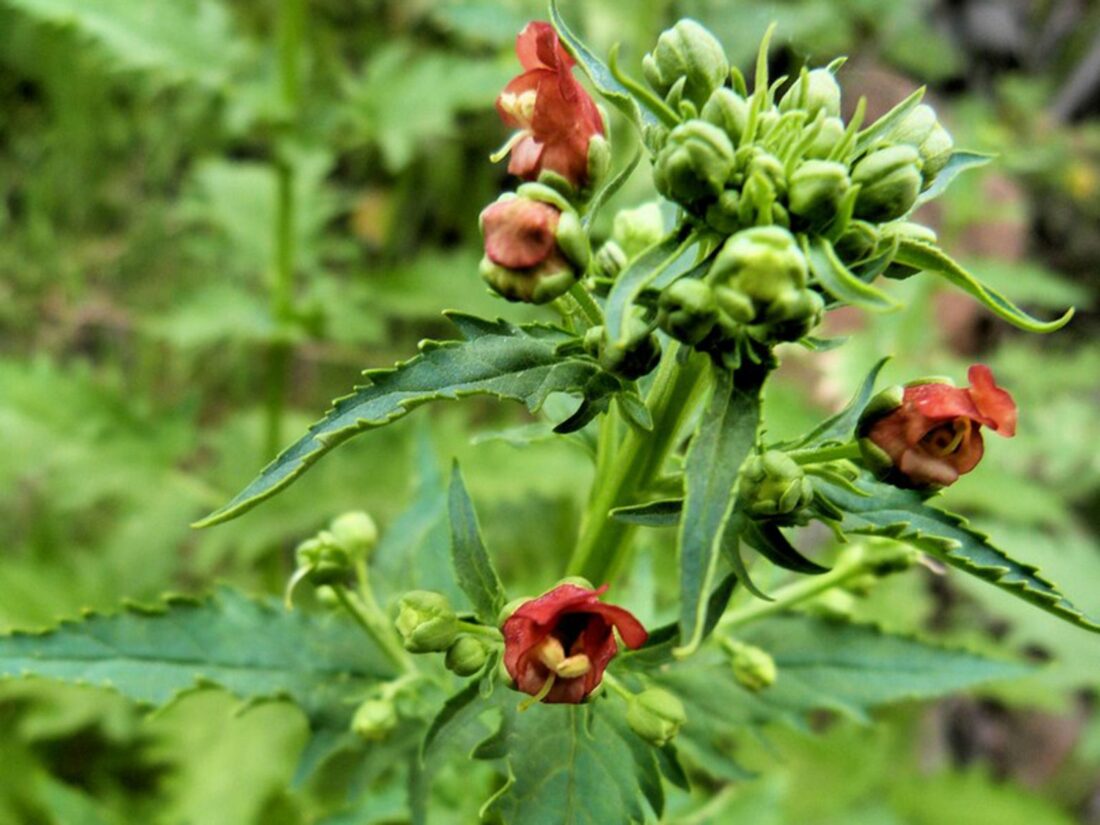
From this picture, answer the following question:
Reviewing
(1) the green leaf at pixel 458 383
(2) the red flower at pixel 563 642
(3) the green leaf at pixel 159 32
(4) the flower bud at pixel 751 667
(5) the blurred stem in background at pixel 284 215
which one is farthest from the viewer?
(5) the blurred stem in background at pixel 284 215

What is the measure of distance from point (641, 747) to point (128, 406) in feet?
7.69

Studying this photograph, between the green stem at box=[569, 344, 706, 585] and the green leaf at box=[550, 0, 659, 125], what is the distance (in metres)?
0.28

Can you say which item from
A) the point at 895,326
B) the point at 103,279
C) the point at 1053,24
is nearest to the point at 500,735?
the point at 895,326

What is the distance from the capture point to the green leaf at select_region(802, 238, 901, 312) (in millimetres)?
1029

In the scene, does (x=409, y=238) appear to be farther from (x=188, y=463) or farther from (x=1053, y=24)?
(x=1053, y=24)

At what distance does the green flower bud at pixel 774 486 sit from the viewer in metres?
1.17

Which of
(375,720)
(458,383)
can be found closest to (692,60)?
(458,383)

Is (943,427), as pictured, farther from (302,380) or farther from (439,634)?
(302,380)

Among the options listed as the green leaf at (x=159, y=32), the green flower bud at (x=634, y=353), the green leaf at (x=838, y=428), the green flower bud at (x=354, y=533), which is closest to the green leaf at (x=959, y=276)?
the green leaf at (x=838, y=428)

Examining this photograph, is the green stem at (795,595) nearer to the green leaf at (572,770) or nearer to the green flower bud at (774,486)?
the green leaf at (572,770)

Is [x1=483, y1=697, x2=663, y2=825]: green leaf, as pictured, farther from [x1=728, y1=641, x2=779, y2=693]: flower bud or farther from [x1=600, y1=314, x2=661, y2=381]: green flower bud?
Answer: [x1=600, y1=314, x2=661, y2=381]: green flower bud

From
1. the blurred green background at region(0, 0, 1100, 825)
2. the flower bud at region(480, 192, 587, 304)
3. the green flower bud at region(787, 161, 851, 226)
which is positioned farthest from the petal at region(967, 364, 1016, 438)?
the blurred green background at region(0, 0, 1100, 825)

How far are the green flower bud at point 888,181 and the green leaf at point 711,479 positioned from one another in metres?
0.22

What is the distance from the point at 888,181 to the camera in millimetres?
1157
